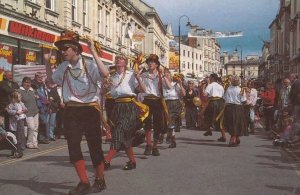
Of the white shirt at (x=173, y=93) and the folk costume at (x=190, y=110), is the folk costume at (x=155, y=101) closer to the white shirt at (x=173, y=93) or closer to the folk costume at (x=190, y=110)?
the white shirt at (x=173, y=93)

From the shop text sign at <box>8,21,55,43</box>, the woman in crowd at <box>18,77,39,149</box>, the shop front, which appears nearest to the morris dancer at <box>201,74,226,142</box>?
the woman in crowd at <box>18,77,39,149</box>

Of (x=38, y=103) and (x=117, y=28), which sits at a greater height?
(x=117, y=28)

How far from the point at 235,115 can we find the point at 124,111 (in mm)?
4916

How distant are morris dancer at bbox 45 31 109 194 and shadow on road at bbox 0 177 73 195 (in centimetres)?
55

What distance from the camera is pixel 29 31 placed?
66.4 ft

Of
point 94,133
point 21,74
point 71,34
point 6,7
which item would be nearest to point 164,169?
point 94,133

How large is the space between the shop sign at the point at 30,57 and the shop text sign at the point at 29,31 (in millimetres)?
684

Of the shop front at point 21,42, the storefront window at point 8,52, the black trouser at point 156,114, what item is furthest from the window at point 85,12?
the black trouser at point 156,114

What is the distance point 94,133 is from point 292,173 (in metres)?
3.50

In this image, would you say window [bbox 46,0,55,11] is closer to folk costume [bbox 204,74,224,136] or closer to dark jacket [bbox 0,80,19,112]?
folk costume [bbox 204,74,224,136]

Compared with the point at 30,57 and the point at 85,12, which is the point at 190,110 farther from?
the point at 85,12

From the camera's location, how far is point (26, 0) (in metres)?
20.2

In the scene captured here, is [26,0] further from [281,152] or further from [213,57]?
[213,57]

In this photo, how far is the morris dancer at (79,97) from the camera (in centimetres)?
600
